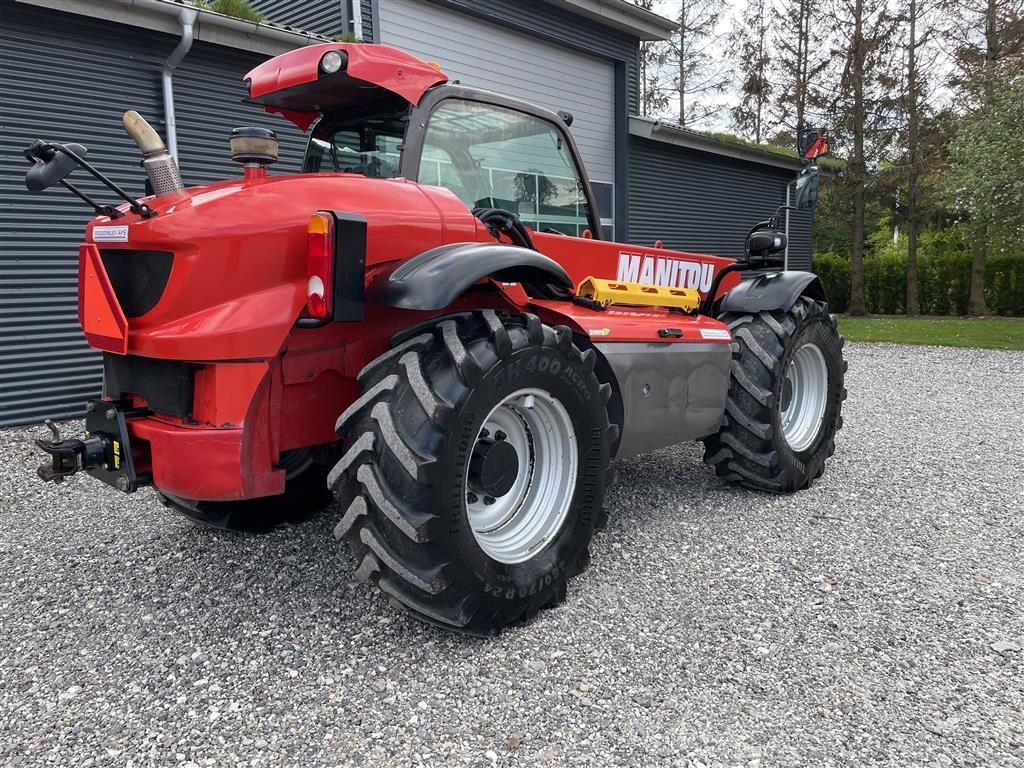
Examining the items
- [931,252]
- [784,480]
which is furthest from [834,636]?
[931,252]

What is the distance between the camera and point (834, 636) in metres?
2.79

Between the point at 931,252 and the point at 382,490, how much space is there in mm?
25689

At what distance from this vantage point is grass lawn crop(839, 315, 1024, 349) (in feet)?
46.9

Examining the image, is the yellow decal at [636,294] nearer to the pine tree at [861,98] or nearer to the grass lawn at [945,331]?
the grass lawn at [945,331]

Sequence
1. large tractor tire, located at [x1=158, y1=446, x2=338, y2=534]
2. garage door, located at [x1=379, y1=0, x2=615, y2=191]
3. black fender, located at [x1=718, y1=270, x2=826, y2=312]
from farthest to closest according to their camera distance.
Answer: garage door, located at [x1=379, y1=0, x2=615, y2=191] < black fender, located at [x1=718, y1=270, x2=826, y2=312] < large tractor tire, located at [x1=158, y1=446, x2=338, y2=534]

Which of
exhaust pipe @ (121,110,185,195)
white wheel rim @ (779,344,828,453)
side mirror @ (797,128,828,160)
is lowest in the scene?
white wheel rim @ (779,344,828,453)

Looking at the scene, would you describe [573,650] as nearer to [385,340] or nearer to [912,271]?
[385,340]

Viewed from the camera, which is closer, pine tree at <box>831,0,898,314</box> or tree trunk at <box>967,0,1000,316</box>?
tree trunk at <box>967,0,1000,316</box>

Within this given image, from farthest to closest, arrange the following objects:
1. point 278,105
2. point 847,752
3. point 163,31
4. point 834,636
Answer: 1. point 163,31
2. point 278,105
3. point 834,636
4. point 847,752

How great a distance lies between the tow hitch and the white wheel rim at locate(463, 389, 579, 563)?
1234mm

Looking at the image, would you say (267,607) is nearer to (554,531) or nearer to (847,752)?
(554,531)

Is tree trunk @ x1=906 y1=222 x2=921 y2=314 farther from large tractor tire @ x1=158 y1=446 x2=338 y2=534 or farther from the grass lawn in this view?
large tractor tire @ x1=158 y1=446 x2=338 y2=534

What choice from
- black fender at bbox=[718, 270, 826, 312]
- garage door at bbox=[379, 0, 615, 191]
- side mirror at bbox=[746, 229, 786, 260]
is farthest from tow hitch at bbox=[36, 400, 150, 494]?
garage door at bbox=[379, 0, 615, 191]

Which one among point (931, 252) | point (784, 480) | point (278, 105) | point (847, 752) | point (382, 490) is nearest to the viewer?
point (847, 752)
